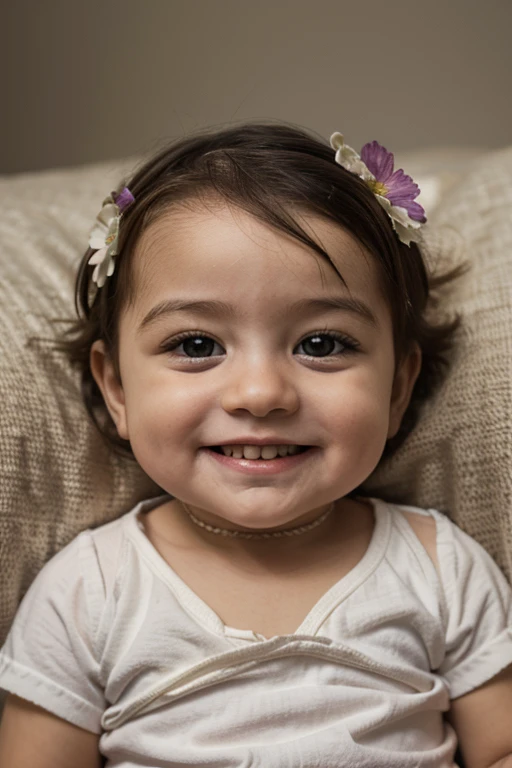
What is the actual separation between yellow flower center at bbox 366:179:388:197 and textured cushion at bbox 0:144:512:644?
0.21 meters

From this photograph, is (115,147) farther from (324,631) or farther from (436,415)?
(324,631)

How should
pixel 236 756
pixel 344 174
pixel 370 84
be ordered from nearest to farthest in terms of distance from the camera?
pixel 236 756 < pixel 344 174 < pixel 370 84

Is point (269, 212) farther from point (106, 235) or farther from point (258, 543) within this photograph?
point (258, 543)

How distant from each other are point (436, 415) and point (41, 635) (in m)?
0.56

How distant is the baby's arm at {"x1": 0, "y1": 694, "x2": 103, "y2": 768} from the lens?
3.10ft

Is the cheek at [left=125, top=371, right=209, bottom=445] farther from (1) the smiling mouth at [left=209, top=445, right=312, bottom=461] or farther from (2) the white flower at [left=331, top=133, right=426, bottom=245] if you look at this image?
(2) the white flower at [left=331, top=133, right=426, bottom=245]

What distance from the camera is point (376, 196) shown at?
1020 mm

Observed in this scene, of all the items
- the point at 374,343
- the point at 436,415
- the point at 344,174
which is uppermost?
the point at 344,174

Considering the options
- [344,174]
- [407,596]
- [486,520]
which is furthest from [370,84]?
[407,596]

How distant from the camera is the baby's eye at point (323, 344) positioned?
3.11 ft

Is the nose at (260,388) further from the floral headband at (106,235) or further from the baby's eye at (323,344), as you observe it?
the floral headband at (106,235)

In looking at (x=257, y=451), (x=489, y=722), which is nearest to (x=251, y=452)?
(x=257, y=451)

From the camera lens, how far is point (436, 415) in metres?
1.13

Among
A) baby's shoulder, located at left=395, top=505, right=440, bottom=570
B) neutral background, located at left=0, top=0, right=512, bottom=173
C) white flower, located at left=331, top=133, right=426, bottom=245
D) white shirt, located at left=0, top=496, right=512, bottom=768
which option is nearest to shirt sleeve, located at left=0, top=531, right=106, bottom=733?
white shirt, located at left=0, top=496, right=512, bottom=768
